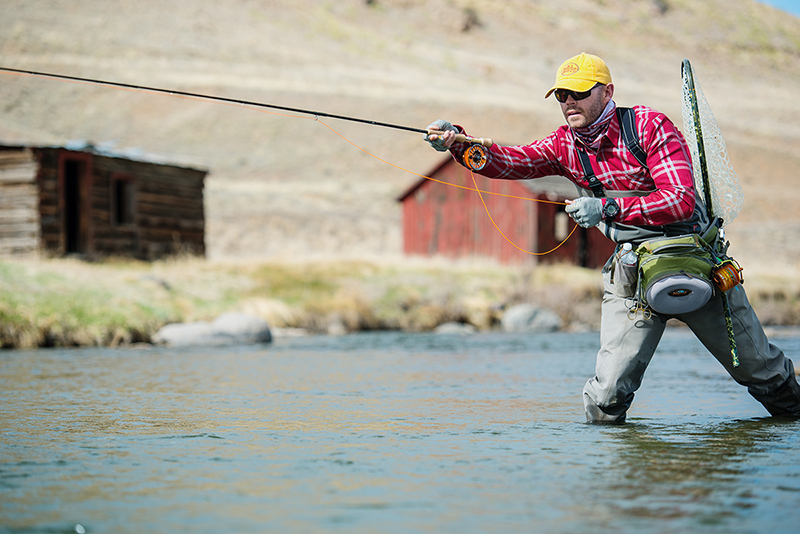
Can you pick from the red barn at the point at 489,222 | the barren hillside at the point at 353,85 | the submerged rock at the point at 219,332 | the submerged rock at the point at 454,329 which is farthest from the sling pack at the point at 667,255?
the barren hillside at the point at 353,85

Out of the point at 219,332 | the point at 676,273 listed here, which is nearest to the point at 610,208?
the point at 676,273

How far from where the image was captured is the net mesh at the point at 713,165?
5.39 m

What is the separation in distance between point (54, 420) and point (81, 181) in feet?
59.6

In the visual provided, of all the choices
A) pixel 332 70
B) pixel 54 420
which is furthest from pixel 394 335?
pixel 332 70

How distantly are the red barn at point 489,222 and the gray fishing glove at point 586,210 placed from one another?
72.5ft

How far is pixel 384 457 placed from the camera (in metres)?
4.79

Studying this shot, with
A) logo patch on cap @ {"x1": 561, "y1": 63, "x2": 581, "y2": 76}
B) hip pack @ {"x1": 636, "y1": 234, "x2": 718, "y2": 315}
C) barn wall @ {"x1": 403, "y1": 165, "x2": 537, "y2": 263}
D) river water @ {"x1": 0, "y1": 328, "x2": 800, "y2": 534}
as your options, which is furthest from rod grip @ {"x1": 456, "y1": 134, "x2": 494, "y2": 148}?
barn wall @ {"x1": 403, "y1": 165, "x2": 537, "y2": 263}

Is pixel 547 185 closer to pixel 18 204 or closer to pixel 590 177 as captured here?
pixel 18 204

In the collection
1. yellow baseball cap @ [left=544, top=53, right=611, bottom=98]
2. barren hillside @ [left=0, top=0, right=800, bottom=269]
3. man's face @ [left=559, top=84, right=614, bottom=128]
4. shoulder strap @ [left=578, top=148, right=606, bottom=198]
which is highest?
barren hillside @ [left=0, top=0, right=800, bottom=269]

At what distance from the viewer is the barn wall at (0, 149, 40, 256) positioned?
21891 mm

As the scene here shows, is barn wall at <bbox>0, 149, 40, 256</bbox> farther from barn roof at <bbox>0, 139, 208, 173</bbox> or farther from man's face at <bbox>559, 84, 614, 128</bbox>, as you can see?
man's face at <bbox>559, 84, 614, 128</bbox>

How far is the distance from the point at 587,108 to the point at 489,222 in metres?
22.8

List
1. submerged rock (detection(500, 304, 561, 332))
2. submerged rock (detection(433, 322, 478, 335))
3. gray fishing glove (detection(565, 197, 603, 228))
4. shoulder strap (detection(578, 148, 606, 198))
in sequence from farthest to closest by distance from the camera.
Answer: submerged rock (detection(500, 304, 561, 332)) < submerged rock (detection(433, 322, 478, 335)) < shoulder strap (detection(578, 148, 606, 198)) < gray fishing glove (detection(565, 197, 603, 228))

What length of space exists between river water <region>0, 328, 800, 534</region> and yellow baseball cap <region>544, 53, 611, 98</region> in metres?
1.90
